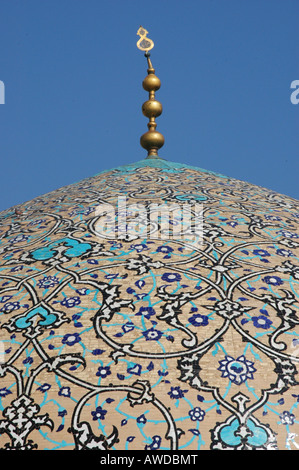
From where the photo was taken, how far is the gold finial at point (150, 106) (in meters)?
4.81

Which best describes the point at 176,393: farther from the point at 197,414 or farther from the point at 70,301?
the point at 70,301

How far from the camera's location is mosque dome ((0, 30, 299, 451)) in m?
2.12

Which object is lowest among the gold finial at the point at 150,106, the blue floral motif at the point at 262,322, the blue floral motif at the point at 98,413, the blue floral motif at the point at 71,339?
the blue floral motif at the point at 98,413

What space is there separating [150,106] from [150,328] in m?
2.78

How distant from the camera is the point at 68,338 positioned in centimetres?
241

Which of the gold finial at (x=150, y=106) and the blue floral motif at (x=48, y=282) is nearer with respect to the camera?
the blue floral motif at (x=48, y=282)

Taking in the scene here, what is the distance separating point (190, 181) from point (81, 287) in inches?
57.8

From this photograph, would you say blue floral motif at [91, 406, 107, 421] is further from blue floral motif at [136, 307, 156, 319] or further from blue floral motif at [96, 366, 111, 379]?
blue floral motif at [136, 307, 156, 319]

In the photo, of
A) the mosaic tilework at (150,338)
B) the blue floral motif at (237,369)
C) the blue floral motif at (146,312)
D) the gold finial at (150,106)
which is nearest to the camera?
the mosaic tilework at (150,338)

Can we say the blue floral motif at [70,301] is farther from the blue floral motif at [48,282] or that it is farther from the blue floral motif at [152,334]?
the blue floral motif at [152,334]

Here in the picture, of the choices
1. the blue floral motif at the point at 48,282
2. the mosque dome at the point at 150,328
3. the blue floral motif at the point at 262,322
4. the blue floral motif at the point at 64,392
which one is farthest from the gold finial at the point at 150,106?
the blue floral motif at the point at 64,392

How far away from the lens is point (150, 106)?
16.1 feet
